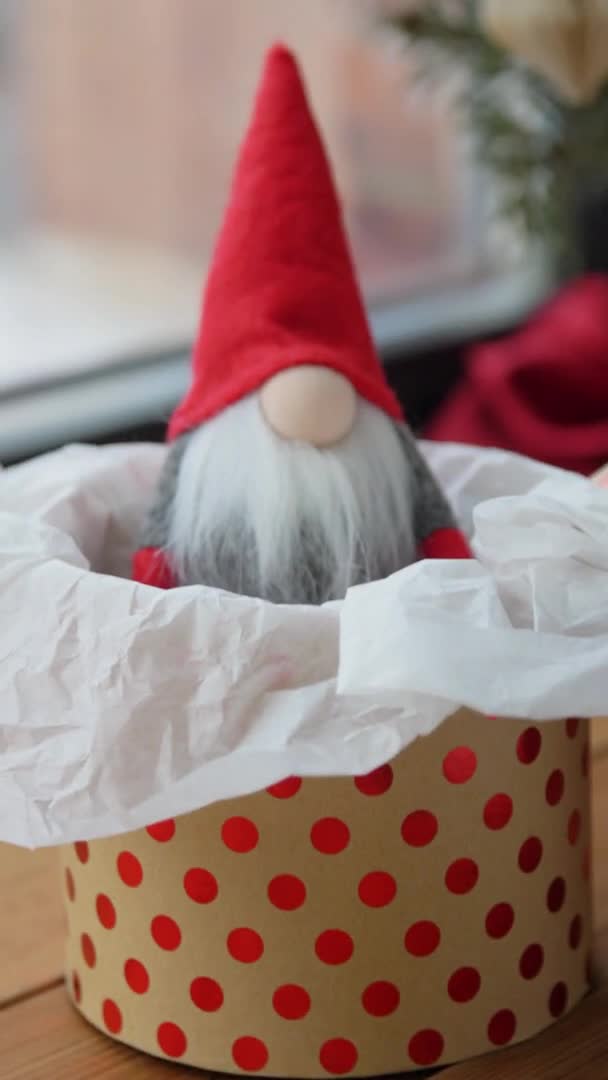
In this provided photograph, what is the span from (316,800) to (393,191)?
0.89 metres

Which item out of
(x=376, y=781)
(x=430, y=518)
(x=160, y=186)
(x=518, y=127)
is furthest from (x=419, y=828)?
(x=160, y=186)

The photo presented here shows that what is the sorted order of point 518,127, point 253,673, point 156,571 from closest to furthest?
point 253,673, point 156,571, point 518,127

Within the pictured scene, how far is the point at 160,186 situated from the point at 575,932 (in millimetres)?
721

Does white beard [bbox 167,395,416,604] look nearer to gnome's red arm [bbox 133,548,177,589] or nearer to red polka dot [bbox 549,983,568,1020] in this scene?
gnome's red arm [bbox 133,548,177,589]

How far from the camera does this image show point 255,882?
0.47 metres

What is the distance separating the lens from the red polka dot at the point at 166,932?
0.48 m

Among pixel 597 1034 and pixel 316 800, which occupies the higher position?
pixel 316 800

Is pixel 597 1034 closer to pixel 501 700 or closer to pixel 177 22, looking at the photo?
pixel 501 700

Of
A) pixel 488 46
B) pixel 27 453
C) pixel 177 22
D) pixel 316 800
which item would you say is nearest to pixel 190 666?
pixel 316 800

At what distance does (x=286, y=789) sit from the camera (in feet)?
1.50

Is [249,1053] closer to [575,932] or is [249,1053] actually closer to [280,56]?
[575,932]

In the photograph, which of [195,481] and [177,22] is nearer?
[195,481]

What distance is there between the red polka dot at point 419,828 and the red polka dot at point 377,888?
0.01 metres

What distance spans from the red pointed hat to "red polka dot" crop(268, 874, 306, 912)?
172 millimetres
